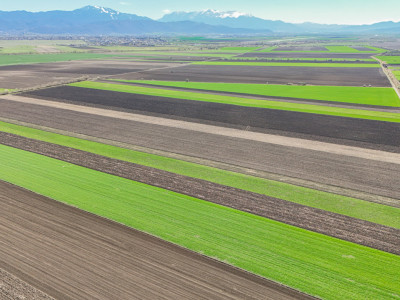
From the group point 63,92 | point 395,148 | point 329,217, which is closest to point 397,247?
point 329,217

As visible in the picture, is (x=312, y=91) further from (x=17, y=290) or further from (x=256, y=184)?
(x=17, y=290)

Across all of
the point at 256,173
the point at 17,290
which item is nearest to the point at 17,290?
the point at 17,290

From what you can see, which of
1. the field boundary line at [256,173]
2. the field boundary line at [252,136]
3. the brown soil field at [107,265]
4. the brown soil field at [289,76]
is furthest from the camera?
the brown soil field at [289,76]

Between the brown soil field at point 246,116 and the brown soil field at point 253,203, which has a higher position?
A: the brown soil field at point 246,116

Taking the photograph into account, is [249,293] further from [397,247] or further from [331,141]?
[331,141]

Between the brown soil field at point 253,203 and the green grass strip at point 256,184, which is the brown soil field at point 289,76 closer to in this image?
the green grass strip at point 256,184

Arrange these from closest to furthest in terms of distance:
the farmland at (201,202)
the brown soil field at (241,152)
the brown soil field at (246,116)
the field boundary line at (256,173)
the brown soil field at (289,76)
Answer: the farmland at (201,202), the field boundary line at (256,173), the brown soil field at (241,152), the brown soil field at (246,116), the brown soil field at (289,76)

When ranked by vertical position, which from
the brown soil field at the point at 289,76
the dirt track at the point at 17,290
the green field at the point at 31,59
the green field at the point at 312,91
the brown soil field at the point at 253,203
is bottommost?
the dirt track at the point at 17,290

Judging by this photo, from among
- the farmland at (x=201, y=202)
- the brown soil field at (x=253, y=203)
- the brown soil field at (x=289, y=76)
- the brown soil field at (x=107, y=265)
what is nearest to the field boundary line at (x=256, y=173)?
the farmland at (x=201, y=202)
